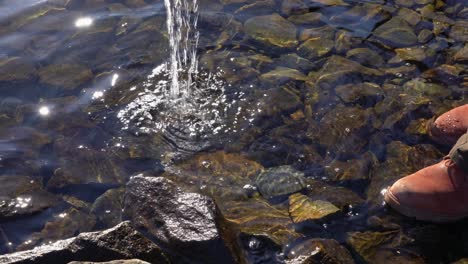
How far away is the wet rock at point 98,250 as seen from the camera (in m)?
2.93

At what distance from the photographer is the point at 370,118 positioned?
4523mm

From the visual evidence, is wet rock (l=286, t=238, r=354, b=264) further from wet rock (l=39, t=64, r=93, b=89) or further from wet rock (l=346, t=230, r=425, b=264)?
wet rock (l=39, t=64, r=93, b=89)

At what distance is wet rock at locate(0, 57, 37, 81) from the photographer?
5.16 m

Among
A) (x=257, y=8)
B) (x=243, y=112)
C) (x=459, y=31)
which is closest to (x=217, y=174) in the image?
(x=243, y=112)

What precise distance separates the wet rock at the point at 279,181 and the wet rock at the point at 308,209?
106 millimetres

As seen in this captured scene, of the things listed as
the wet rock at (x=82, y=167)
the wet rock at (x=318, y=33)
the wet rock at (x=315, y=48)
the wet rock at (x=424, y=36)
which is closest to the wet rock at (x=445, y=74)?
the wet rock at (x=424, y=36)

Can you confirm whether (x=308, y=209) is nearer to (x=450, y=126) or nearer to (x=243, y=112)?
(x=243, y=112)

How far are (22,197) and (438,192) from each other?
9.68ft

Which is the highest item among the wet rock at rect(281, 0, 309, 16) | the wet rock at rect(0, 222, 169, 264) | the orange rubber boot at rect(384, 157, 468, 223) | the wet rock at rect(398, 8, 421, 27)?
Result: the wet rock at rect(281, 0, 309, 16)

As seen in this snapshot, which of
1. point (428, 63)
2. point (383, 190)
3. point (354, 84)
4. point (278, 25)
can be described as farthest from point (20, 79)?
point (428, 63)

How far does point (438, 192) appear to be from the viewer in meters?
3.49

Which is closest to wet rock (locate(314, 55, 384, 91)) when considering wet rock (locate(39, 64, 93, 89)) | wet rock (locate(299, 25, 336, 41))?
wet rock (locate(299, 25, 336, 41))

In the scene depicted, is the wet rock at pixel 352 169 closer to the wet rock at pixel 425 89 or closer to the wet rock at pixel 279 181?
the wet rock at pixel 279 181

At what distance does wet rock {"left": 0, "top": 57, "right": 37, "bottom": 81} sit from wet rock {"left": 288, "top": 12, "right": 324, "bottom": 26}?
2.76m
